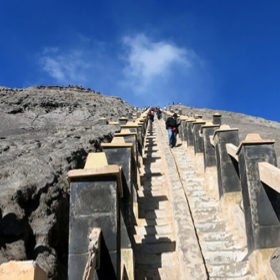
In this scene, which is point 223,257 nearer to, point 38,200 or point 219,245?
point 219,245

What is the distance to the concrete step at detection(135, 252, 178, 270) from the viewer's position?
5.18 metres

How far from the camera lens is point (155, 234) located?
6.09m

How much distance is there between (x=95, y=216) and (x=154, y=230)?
9.51ft

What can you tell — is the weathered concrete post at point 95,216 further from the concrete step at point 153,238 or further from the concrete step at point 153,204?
the concrete step at point 153,204

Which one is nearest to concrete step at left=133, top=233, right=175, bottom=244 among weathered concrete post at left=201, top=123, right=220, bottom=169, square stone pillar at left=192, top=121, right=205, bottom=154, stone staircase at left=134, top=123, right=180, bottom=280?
stone staircase at left=134, top=123, right=180, bottom=280

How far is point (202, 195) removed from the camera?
7918 millimetres

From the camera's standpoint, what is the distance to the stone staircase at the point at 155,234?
5.04m

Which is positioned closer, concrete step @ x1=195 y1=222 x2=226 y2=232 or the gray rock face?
the gray rock face

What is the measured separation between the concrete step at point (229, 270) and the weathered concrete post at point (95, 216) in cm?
209

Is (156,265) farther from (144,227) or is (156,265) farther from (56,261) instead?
(56,261)

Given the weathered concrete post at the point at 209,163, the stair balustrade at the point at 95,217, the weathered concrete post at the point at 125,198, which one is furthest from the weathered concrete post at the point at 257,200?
the stair balustrade at the point at 95,217

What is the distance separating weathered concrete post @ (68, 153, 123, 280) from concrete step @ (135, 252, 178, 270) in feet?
5.66

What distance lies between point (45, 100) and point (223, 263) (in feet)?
90.2

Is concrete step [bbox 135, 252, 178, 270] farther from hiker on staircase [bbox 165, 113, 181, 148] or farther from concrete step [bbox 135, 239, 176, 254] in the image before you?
hiker on staircase [bbox 165, 113, 181, 148]
